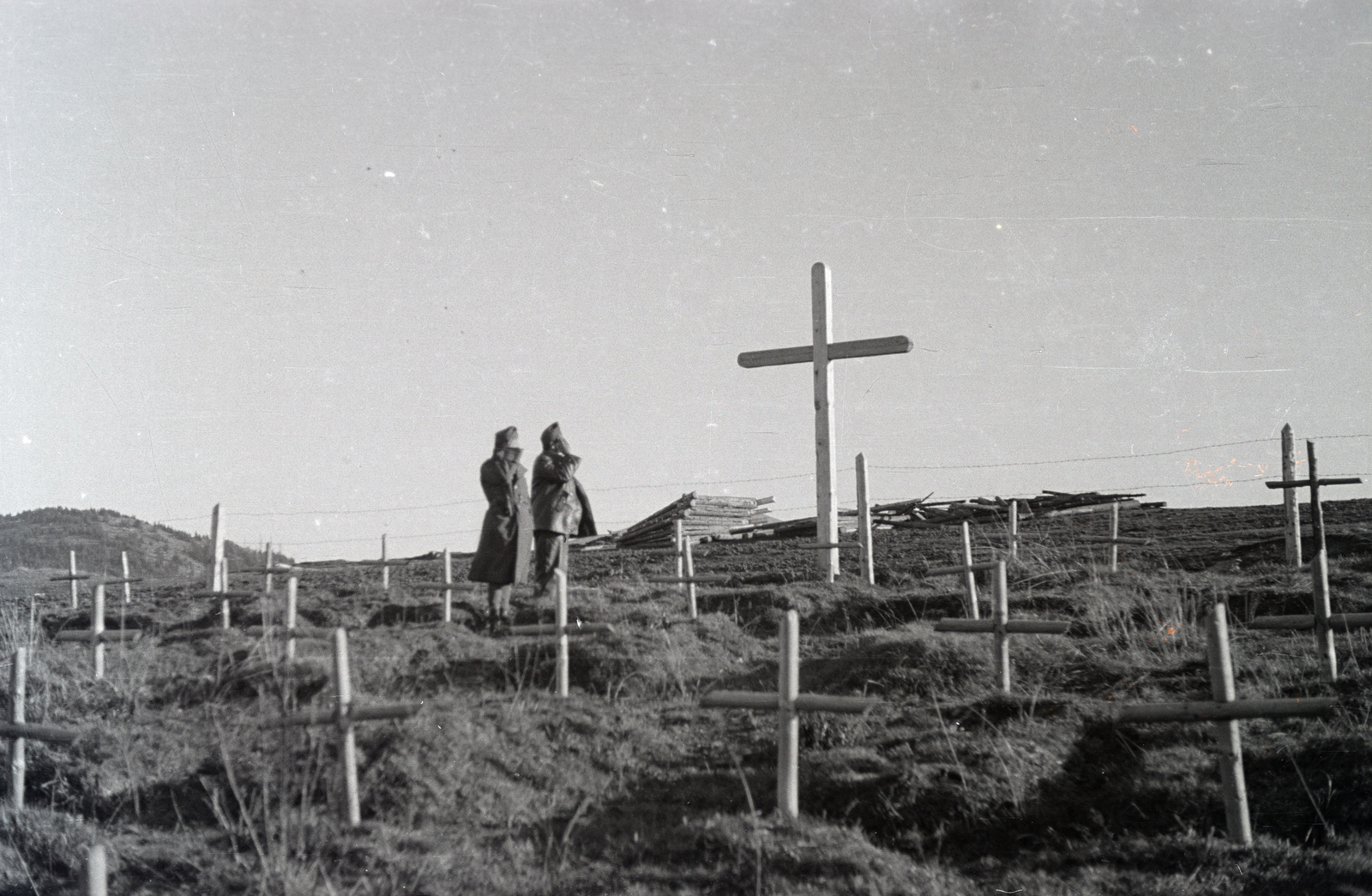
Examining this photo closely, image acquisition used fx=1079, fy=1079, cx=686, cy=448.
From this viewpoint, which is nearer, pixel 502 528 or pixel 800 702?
pixel 800 702

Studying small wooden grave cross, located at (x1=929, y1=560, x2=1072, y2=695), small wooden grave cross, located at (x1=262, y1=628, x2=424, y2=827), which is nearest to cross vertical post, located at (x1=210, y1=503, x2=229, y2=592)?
small wooden grave cross, located at (x1=262, y1=628, x2=424, y2=827)

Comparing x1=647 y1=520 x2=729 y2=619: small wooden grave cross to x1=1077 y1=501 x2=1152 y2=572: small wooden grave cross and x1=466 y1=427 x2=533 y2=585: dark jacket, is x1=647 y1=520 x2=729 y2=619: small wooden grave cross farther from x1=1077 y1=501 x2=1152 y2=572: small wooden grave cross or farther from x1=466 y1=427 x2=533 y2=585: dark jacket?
x1=1077 y1=501 x2=1152 y2=572: small wooden grave cross

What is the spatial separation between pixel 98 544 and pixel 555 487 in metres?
20.6

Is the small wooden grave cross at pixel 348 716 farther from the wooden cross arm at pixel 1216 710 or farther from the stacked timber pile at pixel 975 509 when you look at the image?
the stacked timber pile at pixel 975 509

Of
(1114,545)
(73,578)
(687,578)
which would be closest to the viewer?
(687,578)

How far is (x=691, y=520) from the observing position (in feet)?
69.7

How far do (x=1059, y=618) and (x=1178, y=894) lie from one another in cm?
642

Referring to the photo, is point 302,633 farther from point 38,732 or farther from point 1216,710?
point 1216,710

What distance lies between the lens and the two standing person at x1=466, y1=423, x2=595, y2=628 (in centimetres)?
1176

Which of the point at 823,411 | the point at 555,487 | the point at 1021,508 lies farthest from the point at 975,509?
the point at 555,487

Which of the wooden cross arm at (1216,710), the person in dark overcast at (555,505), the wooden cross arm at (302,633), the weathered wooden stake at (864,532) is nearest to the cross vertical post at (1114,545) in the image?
the weathered wooden stake at (864,532)

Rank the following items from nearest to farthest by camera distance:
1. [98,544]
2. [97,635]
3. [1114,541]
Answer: [97,635], [1114,541], [98,544]

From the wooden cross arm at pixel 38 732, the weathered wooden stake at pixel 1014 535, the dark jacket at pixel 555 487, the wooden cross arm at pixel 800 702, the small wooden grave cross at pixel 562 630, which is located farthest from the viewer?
the weathered wooden stake at pixel 1014 535

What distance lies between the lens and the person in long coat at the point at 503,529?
11.8 meters
